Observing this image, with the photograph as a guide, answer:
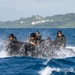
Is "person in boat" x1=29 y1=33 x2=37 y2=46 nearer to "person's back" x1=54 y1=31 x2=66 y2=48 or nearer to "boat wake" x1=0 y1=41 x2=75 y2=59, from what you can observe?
"boat wake" x1=0 y1=41 x2=75 y2=59

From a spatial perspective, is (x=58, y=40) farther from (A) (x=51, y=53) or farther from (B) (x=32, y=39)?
(B) (x=32, y=39)

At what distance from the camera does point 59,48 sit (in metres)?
34.0

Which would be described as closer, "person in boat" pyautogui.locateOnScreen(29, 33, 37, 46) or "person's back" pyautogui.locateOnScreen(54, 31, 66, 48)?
"person in boat" pyautogui.locateOnScreen(29, 33, 37, 46)

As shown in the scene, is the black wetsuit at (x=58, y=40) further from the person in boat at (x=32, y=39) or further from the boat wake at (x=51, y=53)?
the person in boat at (x=32, y=39)

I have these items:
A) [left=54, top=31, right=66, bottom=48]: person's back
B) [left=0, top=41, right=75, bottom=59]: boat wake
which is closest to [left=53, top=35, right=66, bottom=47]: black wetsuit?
[left=54, top=31, right=66, bottom=48]: person's back

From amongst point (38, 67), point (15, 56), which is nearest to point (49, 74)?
point (38, 67)

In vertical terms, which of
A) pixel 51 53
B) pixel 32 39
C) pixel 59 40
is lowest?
pixel 51 53

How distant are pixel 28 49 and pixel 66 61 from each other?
3.92 metres

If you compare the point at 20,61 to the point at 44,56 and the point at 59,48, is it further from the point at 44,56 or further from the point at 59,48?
the point at 59,48

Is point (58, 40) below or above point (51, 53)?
above

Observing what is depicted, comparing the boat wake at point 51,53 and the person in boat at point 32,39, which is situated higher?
the person in boat at point 32,39

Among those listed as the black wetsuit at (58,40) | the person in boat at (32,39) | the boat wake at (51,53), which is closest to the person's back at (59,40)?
the black wetsuit at (58,40)

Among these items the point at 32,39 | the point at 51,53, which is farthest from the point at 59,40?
the point at 32,39

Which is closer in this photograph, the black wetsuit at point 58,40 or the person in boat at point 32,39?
the person in boat at point 32,39
